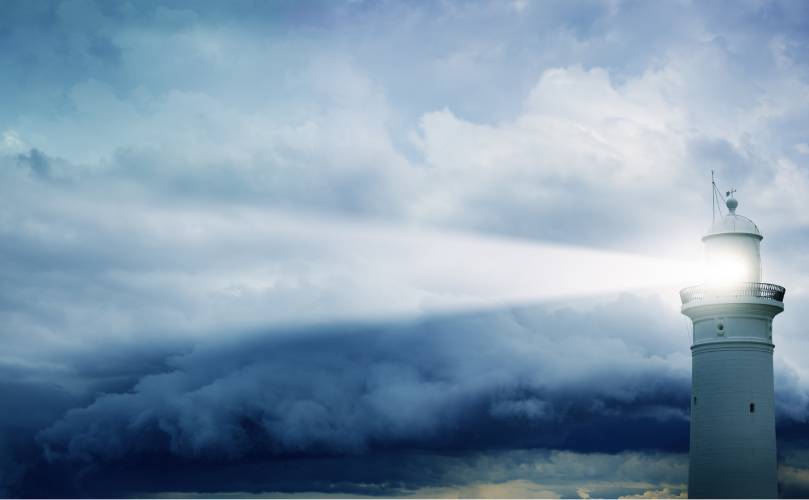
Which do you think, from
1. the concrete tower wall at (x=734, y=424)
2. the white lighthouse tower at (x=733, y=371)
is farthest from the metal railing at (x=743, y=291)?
the concrete tower wall at (x=734, y=424)

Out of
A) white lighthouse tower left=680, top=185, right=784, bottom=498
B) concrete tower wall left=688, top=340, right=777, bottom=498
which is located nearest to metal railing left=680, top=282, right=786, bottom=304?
white lighthouse tower left=680, top=185, right=784, bottom=498

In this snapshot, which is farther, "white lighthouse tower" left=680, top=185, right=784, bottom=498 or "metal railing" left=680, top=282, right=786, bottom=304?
"metal railing" left=680, top=282, right=786, bottom=304

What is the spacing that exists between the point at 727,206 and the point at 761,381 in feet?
40.2

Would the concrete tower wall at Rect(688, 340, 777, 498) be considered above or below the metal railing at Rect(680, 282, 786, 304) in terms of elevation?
below

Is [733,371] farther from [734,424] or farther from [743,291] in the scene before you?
[743,291]

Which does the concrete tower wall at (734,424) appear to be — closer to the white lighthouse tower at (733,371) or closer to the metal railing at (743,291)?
the white lighthouse tower at (733,371)

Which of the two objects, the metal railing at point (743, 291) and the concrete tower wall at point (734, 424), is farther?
the metal railing at point (743, 291)

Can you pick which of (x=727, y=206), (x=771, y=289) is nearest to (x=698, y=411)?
(x=771, y=289)

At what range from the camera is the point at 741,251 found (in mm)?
74500

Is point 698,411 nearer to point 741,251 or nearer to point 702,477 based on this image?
point 702,477

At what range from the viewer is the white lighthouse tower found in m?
70.2

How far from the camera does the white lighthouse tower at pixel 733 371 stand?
70.2 metres

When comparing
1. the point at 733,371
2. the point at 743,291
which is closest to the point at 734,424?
the point at 733,371

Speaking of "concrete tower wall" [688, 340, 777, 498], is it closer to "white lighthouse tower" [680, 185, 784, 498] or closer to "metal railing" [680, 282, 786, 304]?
"white lighthouse tower" [680, 185, 784, 498]
